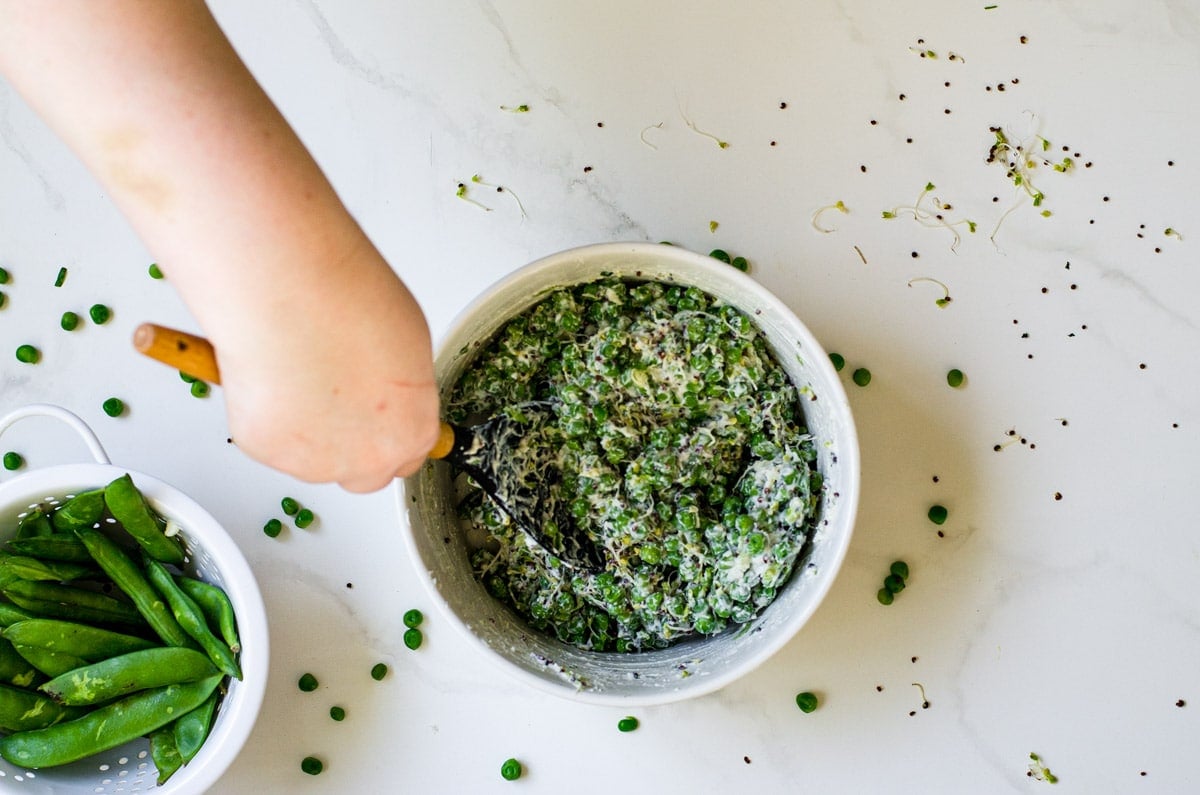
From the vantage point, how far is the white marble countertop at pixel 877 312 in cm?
155

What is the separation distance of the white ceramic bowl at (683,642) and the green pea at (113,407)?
546 mm

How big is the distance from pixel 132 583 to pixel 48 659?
0.15 meters

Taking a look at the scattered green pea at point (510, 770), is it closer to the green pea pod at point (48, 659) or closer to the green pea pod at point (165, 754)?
the green pea pod at point (165, 754)

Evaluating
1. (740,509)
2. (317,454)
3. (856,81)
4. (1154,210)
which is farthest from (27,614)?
(1154,210)

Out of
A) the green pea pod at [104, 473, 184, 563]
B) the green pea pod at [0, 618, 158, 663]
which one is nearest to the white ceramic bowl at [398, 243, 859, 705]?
the green pea pod at [104, 473, 184, 563]

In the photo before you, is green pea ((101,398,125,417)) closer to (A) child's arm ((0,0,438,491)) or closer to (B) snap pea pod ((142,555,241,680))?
(B) snap pea pod ((142,555,241,680))

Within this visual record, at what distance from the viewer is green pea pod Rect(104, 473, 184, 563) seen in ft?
4.51

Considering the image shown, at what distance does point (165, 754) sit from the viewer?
145cm

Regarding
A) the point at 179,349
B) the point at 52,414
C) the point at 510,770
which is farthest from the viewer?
the point at 510,770

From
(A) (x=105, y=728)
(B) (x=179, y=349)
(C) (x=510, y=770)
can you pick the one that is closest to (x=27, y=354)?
(A) (x=105, y=728)

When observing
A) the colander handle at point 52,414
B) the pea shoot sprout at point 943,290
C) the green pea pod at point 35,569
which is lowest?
the pea shoot sprout at point 943,290

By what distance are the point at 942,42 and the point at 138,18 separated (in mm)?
1186

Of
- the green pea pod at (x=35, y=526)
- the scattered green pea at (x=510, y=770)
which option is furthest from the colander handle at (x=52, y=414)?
the scattered green pea at (x=510, y=770)

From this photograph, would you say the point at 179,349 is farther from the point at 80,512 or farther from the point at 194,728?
the point at 194,728
